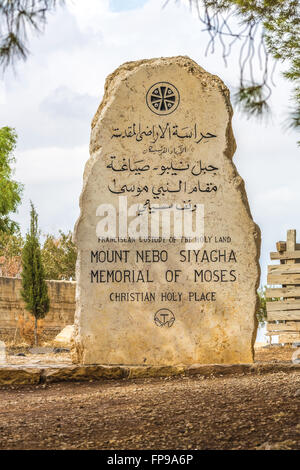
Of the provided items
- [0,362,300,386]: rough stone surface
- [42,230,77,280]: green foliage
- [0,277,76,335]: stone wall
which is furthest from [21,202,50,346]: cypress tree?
[42,230,77,280]: green foliage

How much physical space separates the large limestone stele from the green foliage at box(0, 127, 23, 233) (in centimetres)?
1476

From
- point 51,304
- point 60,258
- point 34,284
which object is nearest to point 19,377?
point 34,284

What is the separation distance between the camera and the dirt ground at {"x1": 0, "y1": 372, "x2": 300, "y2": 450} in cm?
446

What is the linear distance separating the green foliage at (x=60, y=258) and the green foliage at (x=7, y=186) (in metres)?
2.92

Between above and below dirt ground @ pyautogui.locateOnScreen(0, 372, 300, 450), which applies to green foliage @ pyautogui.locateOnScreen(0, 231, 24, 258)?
above

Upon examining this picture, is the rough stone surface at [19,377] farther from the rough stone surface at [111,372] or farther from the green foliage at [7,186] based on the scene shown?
the green foliage at [7,186]

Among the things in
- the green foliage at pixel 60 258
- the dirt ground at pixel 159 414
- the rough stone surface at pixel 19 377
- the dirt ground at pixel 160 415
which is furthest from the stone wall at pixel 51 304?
the dirt ground at pixel 160 415

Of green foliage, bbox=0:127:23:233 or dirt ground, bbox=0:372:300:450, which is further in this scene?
green foliage, bbox=0:127:23:233

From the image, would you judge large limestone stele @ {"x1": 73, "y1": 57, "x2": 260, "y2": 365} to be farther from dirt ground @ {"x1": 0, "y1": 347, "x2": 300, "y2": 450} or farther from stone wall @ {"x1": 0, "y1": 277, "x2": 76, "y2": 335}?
stone wall @ {"x1": 0, "y1": 277, "x2": 76, "y2": 335}

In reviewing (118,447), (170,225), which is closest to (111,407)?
(118,447)

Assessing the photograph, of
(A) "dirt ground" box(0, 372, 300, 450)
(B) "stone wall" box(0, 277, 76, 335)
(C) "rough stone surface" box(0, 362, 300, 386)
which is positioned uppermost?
(B) "stone wall" box(0, 277, 76, 335)

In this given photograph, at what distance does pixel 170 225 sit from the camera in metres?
8.24
